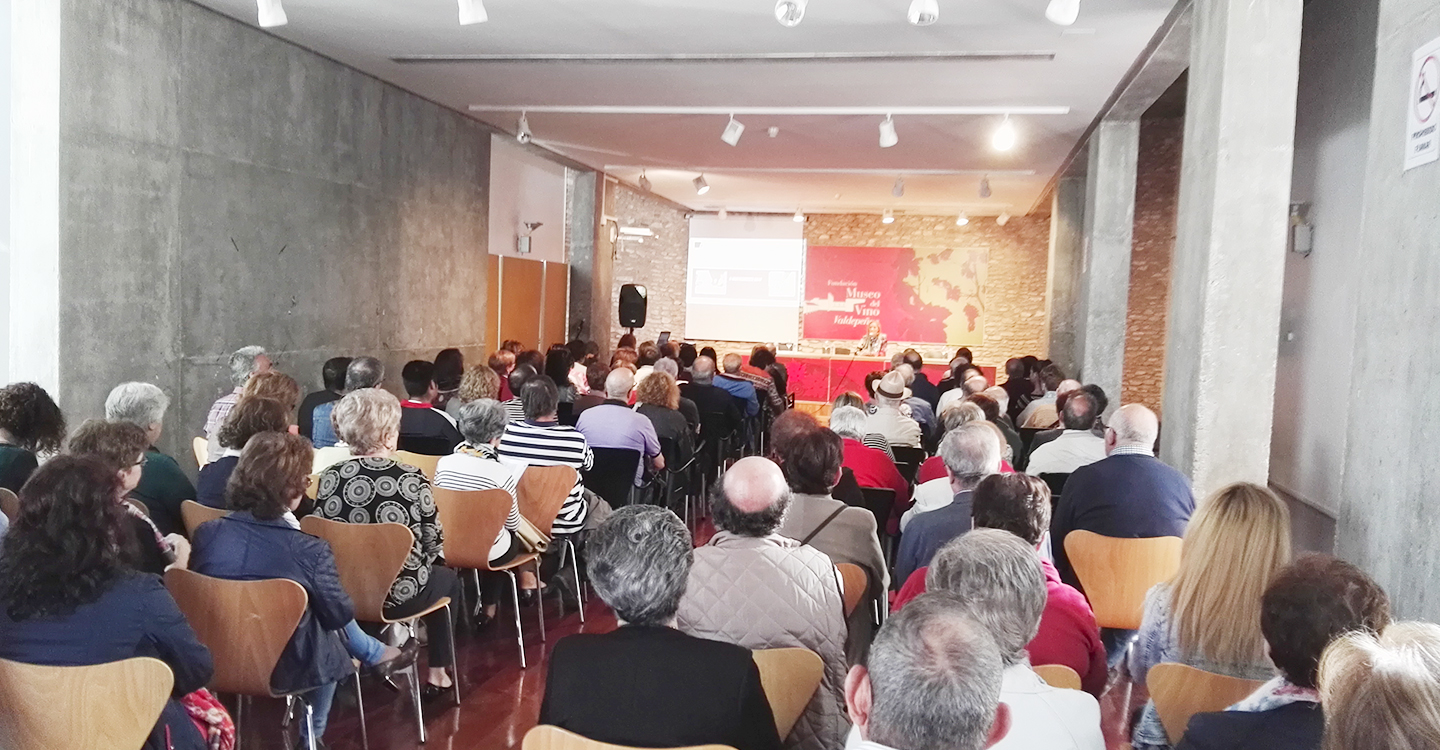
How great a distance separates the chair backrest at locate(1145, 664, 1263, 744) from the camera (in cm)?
222

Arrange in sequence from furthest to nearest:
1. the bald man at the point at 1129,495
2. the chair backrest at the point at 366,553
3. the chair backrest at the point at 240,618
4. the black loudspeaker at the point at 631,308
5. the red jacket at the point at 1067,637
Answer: the black loudspeaker at the point at 631,308 → the bald man at the point at 1129,495 → the chair backrest at the point at 366,553 → the chair backrest at the point at 240,618 → the red jacket at the point at 1067,637

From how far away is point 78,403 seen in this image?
218 inches

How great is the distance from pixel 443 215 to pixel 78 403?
4662 mm

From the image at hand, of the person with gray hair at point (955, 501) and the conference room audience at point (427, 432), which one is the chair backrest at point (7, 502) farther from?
the person with gray hair at point (955, 501)

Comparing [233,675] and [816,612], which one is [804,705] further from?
[233,675]

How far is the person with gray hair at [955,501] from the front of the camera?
329cm

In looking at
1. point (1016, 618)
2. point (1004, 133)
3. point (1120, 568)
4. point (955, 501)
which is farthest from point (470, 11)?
point (1004, 133)

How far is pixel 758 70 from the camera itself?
24.4 feet

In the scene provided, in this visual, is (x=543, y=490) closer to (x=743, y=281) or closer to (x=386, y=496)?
(x=386, y=496)

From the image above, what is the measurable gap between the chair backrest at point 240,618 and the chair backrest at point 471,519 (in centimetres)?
126

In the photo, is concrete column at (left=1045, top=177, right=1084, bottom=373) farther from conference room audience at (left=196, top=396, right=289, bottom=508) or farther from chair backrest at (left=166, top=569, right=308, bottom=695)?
chair backrest at (left=166, top=569, right=308, bottom=695)

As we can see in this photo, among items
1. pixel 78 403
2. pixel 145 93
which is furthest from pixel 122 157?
pixel 78 403

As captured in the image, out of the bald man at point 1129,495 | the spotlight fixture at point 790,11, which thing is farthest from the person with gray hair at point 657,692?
the spotlight fixture at point 790,11

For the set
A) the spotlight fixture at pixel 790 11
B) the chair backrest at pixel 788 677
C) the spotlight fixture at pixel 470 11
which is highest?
the spotlight fixture at pixel 790 11
